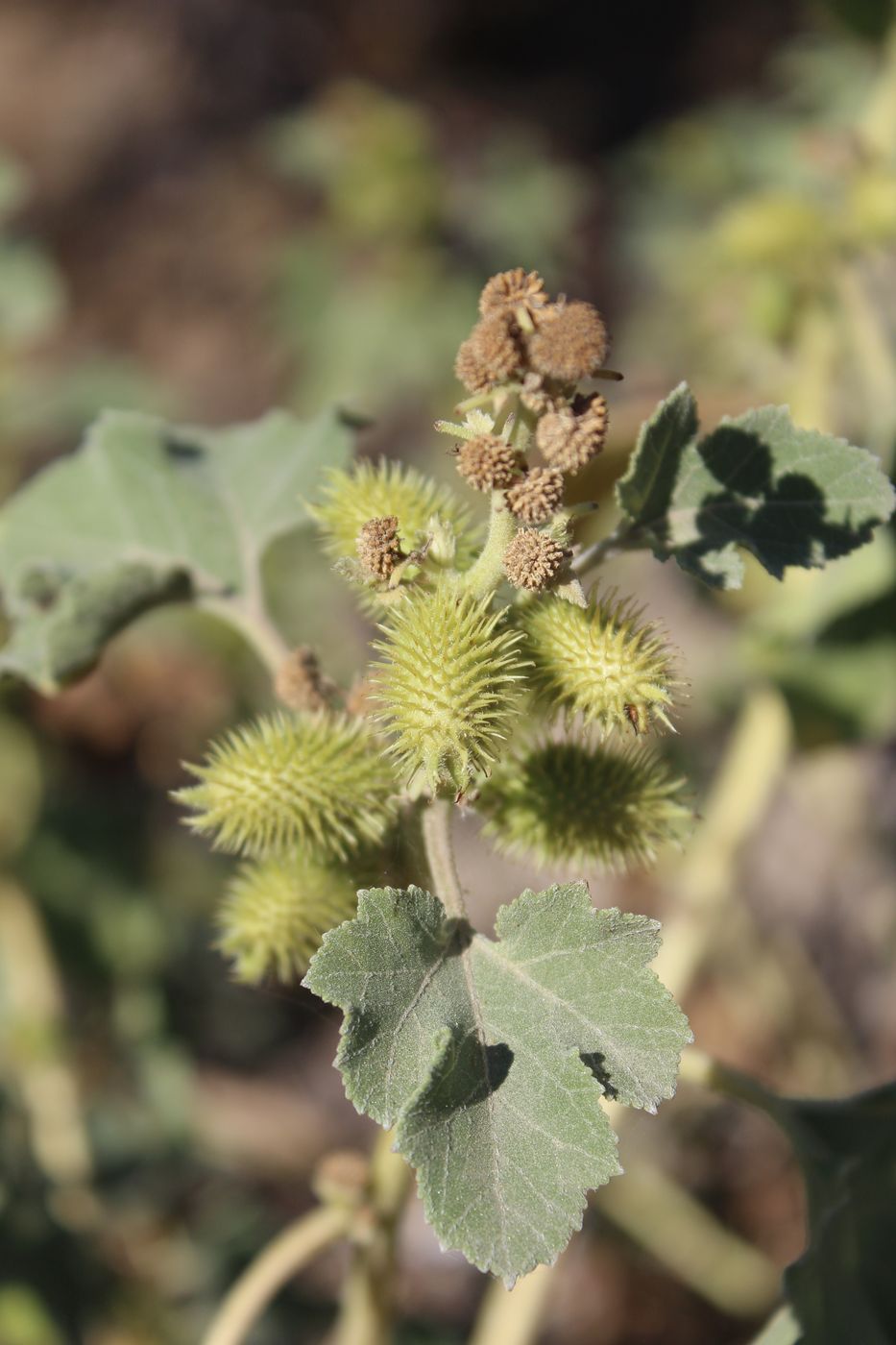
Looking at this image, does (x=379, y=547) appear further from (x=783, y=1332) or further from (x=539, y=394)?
(x=783, y=1332)

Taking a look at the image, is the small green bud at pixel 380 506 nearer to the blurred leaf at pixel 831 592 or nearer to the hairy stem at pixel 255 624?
the hairy stem at pixel 255 624

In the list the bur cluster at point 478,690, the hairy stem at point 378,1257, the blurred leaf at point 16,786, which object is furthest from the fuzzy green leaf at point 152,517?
the blurred leaf at point 16,786

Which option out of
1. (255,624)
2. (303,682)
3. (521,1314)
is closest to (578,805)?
(303,682)

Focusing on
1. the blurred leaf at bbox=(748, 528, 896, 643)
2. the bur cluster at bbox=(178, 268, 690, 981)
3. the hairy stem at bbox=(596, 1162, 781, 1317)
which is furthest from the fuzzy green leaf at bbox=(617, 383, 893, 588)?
the hairy stem at bbox=(596, 1162, 781, 1317)

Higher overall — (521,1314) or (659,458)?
(659,458)

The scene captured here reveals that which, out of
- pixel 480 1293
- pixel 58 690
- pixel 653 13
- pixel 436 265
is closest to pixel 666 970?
pixel 58 690

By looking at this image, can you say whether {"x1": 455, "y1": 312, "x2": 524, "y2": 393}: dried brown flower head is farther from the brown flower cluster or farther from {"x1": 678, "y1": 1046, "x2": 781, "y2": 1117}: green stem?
{"x1": 678, "y1": 1046, "x2": 781, "y2": 1117}: green stem

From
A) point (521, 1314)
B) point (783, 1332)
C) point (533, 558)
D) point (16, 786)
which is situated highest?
point (533, 558)
